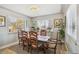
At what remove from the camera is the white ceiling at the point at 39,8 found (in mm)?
1882

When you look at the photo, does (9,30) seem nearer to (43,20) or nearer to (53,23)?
(43,20)

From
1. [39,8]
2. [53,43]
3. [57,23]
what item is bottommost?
[53,43]

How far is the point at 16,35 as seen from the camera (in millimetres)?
1958

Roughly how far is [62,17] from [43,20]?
1.08 ft

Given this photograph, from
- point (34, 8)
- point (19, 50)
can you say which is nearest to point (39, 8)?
point (34, 8)

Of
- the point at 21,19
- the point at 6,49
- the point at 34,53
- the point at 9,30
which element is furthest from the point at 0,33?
the point at 34,53

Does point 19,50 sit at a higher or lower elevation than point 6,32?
lower

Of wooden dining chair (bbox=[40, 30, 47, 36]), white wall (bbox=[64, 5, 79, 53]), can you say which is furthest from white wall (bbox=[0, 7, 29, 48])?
white wall (bbox=[64, 5, 79, 53])

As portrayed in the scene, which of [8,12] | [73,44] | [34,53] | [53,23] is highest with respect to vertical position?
[8,12]

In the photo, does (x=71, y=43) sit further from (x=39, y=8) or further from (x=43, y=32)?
(x=39, y=8)

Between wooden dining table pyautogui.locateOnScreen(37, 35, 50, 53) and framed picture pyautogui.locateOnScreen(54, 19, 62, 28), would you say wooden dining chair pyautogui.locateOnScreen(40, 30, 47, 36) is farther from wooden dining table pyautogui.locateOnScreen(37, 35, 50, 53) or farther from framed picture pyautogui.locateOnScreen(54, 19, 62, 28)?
framed picture pyautogui.locateOnScreen(54, 19, 62, 28)

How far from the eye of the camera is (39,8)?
1.89 meters

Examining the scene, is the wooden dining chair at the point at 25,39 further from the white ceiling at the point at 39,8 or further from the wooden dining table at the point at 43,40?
the white ceiling at the point at 39,8

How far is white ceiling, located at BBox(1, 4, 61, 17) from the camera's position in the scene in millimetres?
1882
